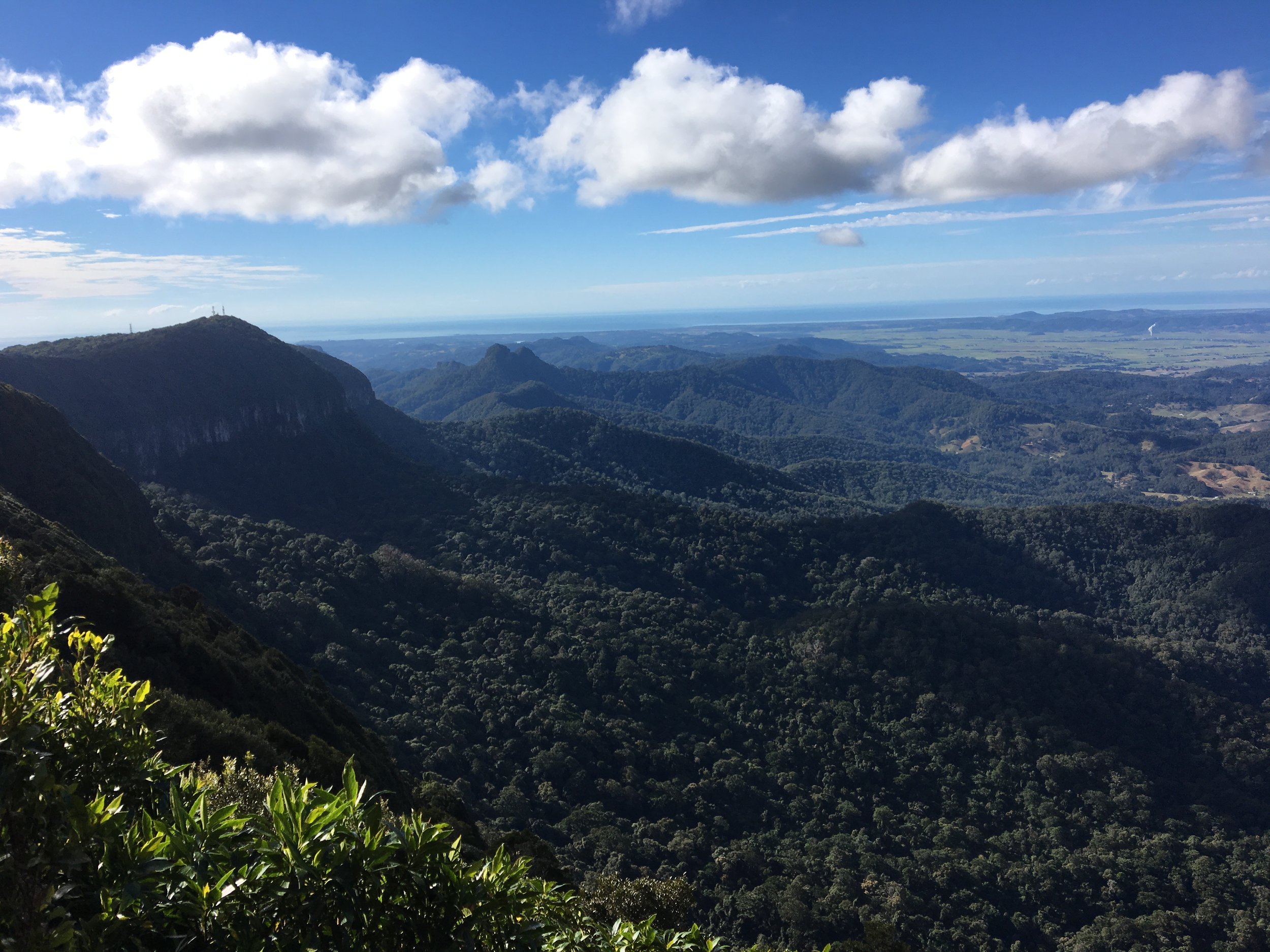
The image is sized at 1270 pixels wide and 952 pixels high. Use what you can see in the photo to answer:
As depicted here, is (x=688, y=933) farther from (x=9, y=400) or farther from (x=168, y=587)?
(x=9, y=400)

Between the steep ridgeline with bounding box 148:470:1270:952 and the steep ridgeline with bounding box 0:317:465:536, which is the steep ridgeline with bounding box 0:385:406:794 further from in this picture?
the steep ridgeline with bounding box 0:317:465:536

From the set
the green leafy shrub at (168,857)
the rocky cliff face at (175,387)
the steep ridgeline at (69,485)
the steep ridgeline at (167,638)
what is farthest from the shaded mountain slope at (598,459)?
the green leafy shrub at (168,857)

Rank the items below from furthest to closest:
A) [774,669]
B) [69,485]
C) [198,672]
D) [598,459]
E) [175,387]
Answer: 1. [598,459]
2. [175,387]
3. [774,669]
4. [69,485]
5. [198,672]

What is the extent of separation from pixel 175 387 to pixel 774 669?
104 m

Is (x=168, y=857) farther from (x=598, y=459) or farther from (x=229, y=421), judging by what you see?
(x=598, y=459)

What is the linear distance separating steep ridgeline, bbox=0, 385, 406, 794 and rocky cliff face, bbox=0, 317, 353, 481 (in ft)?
131

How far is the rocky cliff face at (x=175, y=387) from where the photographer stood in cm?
8975

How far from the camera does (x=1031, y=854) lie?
177 ft

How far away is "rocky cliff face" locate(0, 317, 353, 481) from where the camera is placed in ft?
294

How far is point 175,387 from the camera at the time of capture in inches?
4109

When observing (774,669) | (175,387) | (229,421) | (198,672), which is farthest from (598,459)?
(198,672)

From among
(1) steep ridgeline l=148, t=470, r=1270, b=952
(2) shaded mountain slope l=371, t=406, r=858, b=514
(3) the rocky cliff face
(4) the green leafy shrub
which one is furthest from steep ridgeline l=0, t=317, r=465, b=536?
(4) the green leafy shrub

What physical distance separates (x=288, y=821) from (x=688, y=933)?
6677mm

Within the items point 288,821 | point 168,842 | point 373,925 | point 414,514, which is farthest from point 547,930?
point 414,514
